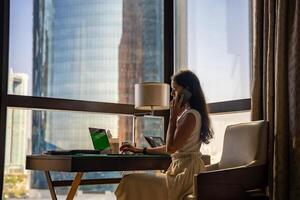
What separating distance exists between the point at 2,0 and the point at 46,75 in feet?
2.72

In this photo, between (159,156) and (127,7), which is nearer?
(159,156)

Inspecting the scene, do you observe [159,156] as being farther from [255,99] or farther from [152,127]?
[152,127]

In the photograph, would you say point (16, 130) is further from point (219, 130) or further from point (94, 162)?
point (219, 130)

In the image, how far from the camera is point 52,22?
464 cm

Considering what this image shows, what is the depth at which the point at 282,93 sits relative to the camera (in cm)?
339

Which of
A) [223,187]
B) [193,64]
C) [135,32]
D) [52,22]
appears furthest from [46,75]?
[223,187]

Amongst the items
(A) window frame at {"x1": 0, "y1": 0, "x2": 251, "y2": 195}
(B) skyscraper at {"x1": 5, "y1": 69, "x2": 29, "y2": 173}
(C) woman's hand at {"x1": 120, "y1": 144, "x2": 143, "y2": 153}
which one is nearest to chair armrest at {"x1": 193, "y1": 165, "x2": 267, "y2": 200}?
(C) woman's hand at {"x1": 120, "y1": 144, "x2": 143, "y2": 153}

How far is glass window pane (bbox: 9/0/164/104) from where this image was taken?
4.39 meters

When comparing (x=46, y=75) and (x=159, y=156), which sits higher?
(x=46, y=75)

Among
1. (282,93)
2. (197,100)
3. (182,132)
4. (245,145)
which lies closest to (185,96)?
(197,100)

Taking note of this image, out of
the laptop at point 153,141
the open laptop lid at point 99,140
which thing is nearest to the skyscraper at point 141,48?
the laptop at point 153,141

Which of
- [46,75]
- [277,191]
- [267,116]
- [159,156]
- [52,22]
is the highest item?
[52,22]

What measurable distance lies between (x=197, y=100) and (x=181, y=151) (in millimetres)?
383

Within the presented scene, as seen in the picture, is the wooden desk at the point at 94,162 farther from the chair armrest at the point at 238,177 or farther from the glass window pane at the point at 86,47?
the glass window pane at the point at 86,47
